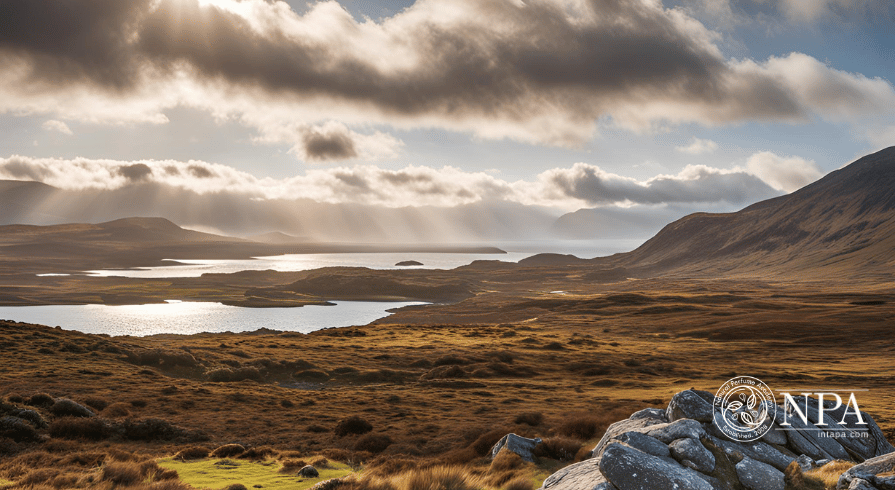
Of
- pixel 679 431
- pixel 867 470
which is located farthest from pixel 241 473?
pixel 867 470

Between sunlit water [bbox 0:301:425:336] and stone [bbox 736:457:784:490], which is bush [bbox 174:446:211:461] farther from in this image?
sunlit water [bbox 0:301:425:336]

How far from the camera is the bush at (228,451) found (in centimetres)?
2095

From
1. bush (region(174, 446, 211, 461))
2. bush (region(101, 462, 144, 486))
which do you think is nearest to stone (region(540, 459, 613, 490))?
bush (region(101, 462, 144, 486))

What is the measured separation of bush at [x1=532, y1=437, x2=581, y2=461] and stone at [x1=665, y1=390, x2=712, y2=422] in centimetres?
492

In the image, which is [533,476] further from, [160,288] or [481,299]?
[160,288]

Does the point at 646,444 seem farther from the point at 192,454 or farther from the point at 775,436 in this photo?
the point at 192,454

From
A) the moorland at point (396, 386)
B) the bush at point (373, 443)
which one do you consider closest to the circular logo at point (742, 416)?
the moorland at point (396, 386)

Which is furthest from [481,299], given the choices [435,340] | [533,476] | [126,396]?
[533,476]

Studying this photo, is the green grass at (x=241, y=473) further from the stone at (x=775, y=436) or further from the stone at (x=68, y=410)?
the stone at (x=775, y=436)

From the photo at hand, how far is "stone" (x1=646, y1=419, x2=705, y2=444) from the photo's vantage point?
10.9 meters

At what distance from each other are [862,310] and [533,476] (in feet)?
369

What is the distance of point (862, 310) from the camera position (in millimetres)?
96875

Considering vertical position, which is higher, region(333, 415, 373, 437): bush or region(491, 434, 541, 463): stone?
region(491, 434, 541, 463): stone

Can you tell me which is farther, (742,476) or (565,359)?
(565,359)
